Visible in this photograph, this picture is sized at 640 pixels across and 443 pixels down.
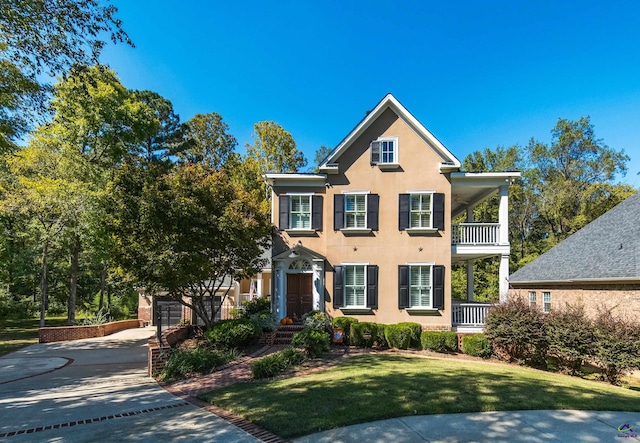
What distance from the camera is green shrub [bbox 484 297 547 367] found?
11969mm

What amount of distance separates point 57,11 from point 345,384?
10185 millimetres

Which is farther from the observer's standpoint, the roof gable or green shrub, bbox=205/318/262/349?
the roof gable

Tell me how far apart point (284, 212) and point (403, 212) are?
539 cm

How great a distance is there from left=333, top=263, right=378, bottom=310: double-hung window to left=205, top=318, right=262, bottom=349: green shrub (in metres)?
4.22

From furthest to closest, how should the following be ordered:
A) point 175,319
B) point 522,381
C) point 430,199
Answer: point 175,319, point 430,199, point 522,381

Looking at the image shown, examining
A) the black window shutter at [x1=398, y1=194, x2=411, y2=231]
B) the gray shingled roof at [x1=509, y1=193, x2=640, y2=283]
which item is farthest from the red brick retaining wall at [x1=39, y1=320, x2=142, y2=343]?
the gray shingled roof at [x1=509, y1=193, x2=640, y2=283]

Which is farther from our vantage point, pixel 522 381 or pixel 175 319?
pixel 175 319

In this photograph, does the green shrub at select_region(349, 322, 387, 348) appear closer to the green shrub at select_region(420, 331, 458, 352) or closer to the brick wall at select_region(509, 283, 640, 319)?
the green shrub at select_region(420, 331, 458, 352)

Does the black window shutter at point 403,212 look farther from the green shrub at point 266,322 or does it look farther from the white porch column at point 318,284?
the green shrub at point 266,322

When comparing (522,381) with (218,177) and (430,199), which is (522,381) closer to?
(430,199)

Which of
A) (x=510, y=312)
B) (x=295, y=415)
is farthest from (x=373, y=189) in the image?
(x=295, y=415)

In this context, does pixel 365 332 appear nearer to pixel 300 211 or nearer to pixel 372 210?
pixel 372 210

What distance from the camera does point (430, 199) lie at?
49.9 feet

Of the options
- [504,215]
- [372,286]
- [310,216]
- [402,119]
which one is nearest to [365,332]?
[372,286]
